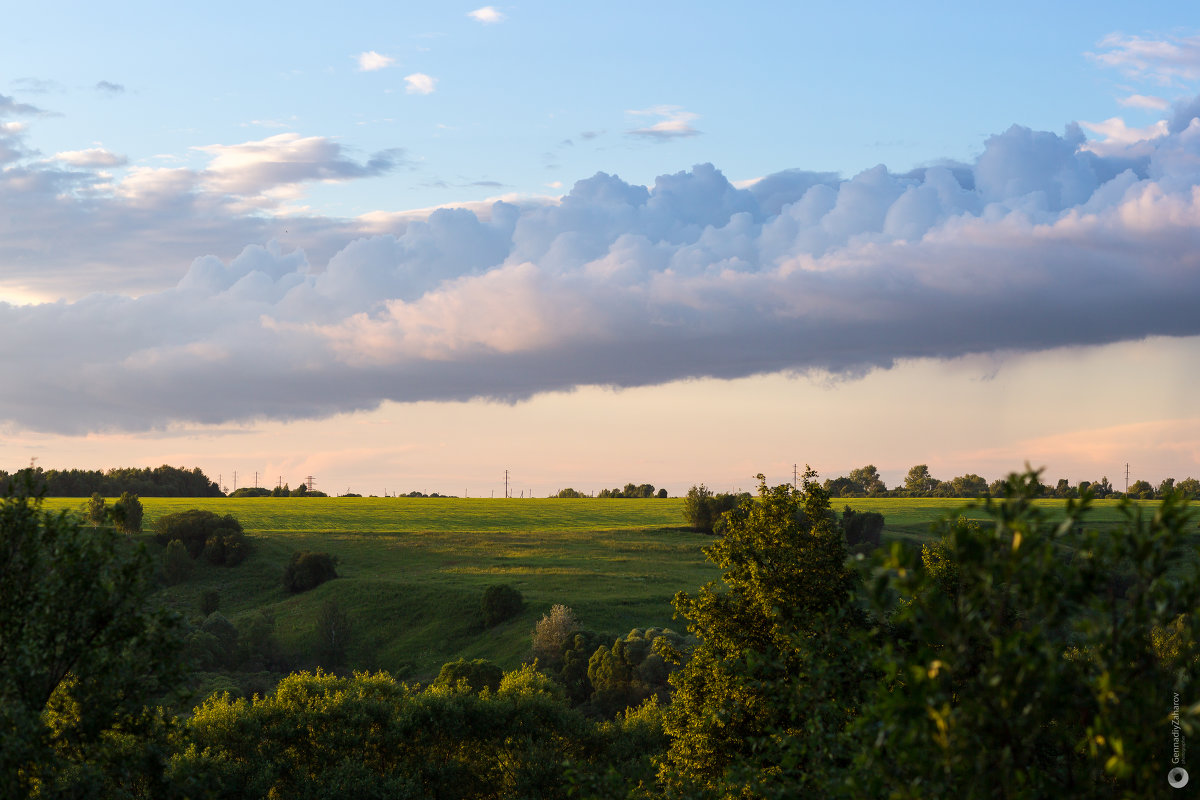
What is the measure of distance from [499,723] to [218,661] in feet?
138

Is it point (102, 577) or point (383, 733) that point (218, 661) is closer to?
point (383, 733)

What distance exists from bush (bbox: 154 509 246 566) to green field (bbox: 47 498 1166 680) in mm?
1896

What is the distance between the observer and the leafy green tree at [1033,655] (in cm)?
968

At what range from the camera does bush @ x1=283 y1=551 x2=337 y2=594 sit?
112 meters

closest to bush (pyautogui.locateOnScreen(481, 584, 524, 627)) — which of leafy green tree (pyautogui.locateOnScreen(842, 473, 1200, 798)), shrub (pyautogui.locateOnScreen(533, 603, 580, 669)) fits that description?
shrub (pyautogui.locateOnScreen(533, 603, 580, 669))

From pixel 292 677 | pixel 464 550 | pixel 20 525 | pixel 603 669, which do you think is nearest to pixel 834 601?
pixel 20 525

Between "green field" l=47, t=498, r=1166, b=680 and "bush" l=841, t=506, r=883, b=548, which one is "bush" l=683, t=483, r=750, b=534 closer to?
"green field" l=47, t=498, r=1166, b=680

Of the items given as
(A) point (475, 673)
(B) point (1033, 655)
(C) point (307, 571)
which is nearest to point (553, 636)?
(A) point (475, 673)

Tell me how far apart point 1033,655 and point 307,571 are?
361 feet

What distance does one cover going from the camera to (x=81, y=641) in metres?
17.1

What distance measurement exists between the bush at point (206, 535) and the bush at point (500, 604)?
42083mm

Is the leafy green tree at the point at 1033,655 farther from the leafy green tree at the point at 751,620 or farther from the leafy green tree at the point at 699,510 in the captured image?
the leafy green tree at the point at 699,510

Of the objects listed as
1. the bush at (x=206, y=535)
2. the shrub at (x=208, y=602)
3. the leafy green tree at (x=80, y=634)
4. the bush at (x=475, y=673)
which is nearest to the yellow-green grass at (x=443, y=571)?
the shrub at (x=208, y=602)

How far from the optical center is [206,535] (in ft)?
416
